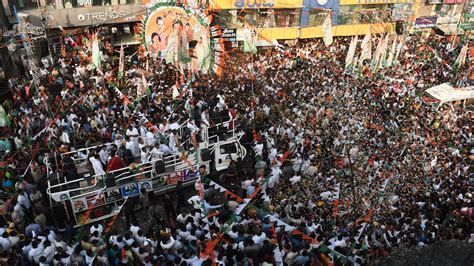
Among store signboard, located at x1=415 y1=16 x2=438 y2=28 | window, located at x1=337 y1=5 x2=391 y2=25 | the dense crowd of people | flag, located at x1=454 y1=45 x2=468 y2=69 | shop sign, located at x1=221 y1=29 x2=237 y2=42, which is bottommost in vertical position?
the dense crowd of people

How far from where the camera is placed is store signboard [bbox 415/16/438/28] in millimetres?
28609

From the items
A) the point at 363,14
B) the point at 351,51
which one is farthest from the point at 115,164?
the point at 363,14

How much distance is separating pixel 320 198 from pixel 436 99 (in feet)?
33.4

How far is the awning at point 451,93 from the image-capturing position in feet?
55.9

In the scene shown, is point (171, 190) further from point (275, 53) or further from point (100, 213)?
point (275, 53)

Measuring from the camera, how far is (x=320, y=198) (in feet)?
34.9

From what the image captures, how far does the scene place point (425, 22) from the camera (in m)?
28.8

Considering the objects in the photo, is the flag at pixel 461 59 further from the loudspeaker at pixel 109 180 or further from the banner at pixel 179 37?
the loudspeaker at pixel 109 180

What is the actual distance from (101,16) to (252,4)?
975 centimetres

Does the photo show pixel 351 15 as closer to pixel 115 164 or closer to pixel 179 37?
pixel 179 37

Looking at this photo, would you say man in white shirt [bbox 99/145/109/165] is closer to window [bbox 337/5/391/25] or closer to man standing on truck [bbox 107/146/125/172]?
man standing on truck [bbox 107/146/125/172]

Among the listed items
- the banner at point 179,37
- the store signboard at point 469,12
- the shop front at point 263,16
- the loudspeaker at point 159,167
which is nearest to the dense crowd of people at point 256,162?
the loudspeaker at point 159,167

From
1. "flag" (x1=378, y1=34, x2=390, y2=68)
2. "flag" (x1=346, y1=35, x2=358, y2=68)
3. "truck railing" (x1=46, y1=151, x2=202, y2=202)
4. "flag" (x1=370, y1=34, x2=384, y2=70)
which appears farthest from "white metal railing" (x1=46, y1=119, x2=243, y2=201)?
"flag" (x1=378, y1=34, x2=390, y2=68)

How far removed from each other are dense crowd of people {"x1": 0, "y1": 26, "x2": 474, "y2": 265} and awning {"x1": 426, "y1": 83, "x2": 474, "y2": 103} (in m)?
0.60
